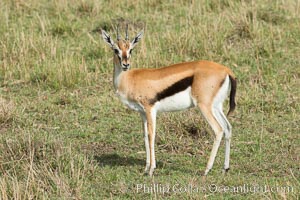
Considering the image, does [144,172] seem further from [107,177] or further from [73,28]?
[73,28]

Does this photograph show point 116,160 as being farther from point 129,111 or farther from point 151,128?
point 129,111

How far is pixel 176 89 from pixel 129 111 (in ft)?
6.91

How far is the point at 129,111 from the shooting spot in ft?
28.5

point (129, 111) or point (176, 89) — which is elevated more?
point (176, 89)

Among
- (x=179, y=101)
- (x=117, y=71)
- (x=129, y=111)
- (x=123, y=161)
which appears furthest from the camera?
(x=129, y=111)

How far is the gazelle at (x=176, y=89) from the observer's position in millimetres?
6617

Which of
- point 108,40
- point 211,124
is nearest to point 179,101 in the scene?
point 211,124

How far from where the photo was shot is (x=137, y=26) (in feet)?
37.3

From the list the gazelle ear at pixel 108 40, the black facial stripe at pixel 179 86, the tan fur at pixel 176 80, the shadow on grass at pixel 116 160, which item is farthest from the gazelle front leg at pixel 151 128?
the gazelle ear at pixel 108 40

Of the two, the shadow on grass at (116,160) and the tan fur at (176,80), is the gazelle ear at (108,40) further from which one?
the shadow on grass at (116,160)

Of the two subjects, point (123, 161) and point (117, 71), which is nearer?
point (117, 71)

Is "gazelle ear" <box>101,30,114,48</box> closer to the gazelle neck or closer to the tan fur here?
the gazelle neck

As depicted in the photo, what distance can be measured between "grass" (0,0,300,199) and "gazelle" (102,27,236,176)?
0.45m

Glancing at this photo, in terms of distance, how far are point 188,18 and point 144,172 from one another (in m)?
5.03
